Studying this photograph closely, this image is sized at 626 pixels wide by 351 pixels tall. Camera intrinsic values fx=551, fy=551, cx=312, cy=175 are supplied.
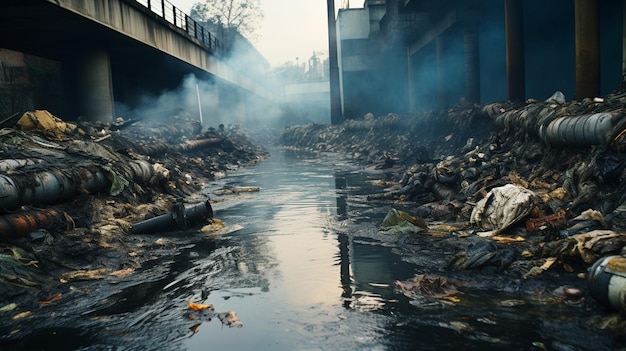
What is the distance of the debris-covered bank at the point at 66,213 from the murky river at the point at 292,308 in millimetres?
375

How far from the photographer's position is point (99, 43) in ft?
60.0

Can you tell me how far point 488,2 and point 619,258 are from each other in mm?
18983

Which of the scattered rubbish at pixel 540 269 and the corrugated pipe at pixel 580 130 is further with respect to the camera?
the corrugated pipe at pixel 580 130

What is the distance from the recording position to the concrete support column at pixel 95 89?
18.8 metres

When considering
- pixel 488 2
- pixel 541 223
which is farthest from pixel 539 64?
pixel 541 223

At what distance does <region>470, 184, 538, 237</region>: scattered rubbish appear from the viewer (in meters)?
6.55

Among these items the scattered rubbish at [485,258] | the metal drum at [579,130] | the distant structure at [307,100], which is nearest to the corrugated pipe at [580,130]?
the metal drum at [579,130]

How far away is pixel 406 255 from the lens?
6.04 metres

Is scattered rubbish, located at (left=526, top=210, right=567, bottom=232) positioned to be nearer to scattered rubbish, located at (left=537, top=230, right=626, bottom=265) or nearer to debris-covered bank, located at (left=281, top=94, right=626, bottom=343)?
debris-covered bank, located at (left=281, top=94, right=626, bottom=343)

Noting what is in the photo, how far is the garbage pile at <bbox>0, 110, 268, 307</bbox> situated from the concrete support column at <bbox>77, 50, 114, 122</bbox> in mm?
6364

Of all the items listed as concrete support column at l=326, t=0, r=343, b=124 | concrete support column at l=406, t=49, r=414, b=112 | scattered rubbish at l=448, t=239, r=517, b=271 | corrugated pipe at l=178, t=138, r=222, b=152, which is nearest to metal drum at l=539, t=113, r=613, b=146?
scattered rubbish at l=448, t=239, r=517, b=271

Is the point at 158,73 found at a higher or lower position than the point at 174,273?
higher

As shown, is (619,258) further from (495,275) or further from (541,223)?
(541,223)

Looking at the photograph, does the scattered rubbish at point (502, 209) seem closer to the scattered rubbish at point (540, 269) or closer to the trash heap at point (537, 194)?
the trash heap at point (537, 194)
